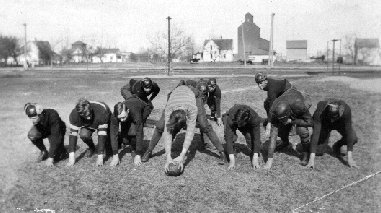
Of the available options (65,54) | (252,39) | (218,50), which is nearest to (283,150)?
(65,54)

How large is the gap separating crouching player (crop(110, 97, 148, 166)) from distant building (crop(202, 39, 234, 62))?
68.4 metres

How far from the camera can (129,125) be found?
275 inches

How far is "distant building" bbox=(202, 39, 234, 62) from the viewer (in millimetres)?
77375

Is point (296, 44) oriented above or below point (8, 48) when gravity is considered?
above

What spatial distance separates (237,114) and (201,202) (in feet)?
5.41

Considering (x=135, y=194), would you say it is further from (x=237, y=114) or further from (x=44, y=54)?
(x=44, y=54)

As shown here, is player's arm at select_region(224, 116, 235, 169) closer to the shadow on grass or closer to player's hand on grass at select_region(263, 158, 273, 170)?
player's hand on grass at select_region(263, 158, 273, 170)

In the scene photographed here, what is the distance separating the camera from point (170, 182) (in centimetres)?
579

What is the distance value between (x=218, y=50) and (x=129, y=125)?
236 ft

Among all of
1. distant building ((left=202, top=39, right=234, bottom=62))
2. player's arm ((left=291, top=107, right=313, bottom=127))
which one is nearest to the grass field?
player's arm ((left=291, top=107, right=313, bottom=127))

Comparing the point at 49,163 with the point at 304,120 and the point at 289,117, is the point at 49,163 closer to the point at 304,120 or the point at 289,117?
the point at 289,117

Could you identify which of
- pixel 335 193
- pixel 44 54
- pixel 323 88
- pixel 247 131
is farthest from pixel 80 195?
pixel 44 54

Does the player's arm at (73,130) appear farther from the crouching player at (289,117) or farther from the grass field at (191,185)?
the crouching player at (289,117)

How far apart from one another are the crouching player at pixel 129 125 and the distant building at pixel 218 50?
68.4 m
